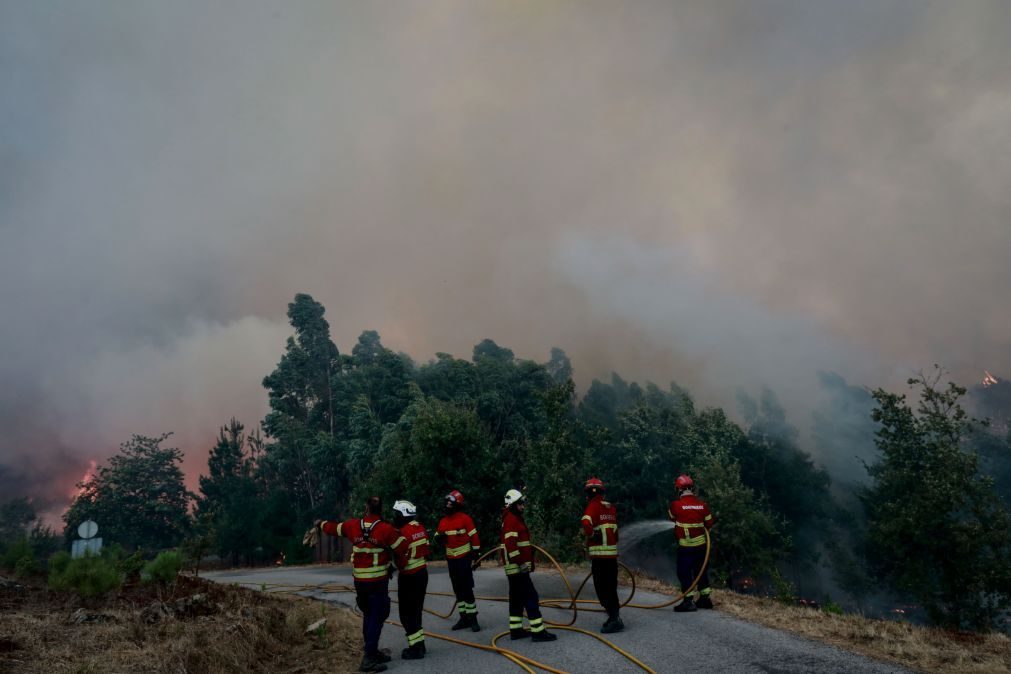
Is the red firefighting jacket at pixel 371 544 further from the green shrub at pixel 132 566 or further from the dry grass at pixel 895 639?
the green shrub at pixel 132 566

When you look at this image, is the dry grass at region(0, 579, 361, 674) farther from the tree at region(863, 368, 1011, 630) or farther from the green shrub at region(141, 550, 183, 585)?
the tree at region(863, 368, 1011, 630)

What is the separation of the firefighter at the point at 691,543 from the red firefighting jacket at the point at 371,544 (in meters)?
4.49

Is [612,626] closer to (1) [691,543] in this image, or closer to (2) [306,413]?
(1) [691,543]

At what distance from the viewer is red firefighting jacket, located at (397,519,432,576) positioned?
8000mm

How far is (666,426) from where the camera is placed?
50.6 m

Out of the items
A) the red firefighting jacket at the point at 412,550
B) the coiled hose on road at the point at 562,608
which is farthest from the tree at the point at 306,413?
the red firefighting jacket at the point at 412,550

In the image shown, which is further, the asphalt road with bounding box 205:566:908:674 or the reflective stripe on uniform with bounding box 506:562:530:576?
the reflective stripe on uniform with bounding box 506:562:530:576

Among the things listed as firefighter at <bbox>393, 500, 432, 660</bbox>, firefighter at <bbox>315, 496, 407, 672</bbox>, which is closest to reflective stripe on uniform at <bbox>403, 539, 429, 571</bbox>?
firefighter at <bbox>393, 500, 432, 660</bbox>

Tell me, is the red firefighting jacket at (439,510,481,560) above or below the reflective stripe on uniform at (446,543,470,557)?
above

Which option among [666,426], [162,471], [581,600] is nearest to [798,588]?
[666,426]

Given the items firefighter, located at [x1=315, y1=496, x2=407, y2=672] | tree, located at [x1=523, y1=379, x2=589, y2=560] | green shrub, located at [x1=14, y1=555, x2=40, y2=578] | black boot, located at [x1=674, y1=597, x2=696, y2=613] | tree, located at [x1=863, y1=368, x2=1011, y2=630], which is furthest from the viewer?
tree, located at [x1=863, y1=368, x2=1011, y2=630]

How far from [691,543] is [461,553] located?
3.79 meters

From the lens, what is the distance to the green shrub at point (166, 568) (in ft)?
46.4

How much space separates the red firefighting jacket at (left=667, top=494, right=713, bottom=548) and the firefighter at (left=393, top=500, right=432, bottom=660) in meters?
4.12
